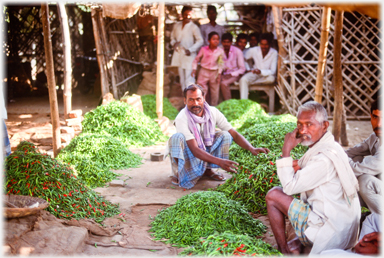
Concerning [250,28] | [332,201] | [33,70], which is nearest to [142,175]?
[332,201]

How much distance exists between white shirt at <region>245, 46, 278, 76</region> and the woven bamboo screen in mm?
316

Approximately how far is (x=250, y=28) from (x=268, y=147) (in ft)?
21.5

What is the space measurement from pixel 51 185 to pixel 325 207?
2.21 metres

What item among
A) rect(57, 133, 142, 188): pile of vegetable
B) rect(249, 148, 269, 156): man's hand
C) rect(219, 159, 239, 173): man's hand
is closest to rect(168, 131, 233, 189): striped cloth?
rect(249, 148, 269, 156): man's hand

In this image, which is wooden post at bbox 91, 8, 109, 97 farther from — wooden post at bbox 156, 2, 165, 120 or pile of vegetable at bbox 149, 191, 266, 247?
pile of vegetable at bbox 149, 191, 266, 247

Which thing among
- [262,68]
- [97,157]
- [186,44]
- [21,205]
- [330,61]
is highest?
[186,44]

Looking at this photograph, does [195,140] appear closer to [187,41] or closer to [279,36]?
[279,36]

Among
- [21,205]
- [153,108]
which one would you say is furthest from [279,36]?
[21,205]

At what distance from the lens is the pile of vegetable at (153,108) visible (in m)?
7.73

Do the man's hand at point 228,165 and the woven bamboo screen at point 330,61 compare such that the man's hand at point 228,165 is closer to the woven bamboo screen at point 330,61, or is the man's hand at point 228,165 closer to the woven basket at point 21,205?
the woven basket at point 21,205

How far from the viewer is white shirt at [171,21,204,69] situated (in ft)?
29.0

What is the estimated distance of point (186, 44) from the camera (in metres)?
8.98

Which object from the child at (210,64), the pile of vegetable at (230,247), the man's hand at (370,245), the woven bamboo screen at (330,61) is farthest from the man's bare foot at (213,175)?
the child at (210,64)

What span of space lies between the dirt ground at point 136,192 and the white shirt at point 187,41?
3.28 meters
